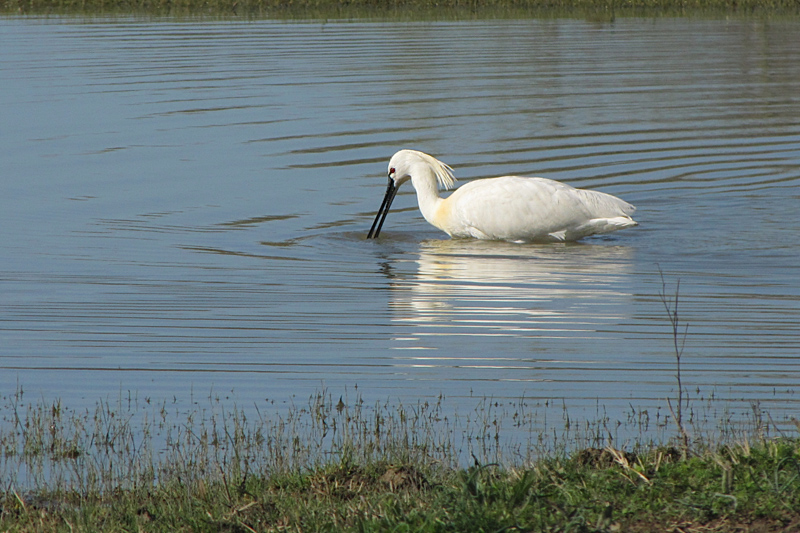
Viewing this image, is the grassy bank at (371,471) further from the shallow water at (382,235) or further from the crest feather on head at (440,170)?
the crest feather on head at (440,170)

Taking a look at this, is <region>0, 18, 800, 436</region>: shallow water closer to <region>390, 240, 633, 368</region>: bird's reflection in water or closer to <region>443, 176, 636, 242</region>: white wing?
<region>390, 240, 633, 368</region>: bird's reflection in water

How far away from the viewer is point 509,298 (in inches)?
384

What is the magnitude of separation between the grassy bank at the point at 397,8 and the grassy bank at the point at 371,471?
34.2m

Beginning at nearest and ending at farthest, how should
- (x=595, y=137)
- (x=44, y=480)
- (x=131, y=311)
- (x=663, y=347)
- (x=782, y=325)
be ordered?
(x=44, y=480), (x=663, y=347), (x=782, y=325), (x=131, y=311), (x=595, y=137)

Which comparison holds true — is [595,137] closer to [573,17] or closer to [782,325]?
[782,325]

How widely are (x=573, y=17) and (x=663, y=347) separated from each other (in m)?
32.9

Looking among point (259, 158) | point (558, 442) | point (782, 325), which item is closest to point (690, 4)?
point (259, 158)

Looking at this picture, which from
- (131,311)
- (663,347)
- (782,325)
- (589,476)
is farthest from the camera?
(131,311)

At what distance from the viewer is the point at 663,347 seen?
8008 millimetres

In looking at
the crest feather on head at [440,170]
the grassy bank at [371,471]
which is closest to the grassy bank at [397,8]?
the crest feather on head at [440,170]

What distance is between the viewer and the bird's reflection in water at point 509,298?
8.23 meters

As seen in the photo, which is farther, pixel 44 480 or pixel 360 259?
pixel 360 259

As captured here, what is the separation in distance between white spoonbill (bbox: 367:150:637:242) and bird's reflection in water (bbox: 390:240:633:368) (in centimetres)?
16

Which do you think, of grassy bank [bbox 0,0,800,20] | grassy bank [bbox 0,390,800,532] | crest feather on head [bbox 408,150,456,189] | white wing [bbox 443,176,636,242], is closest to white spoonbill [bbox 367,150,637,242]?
white wing [bbox 443,176,636,242]
